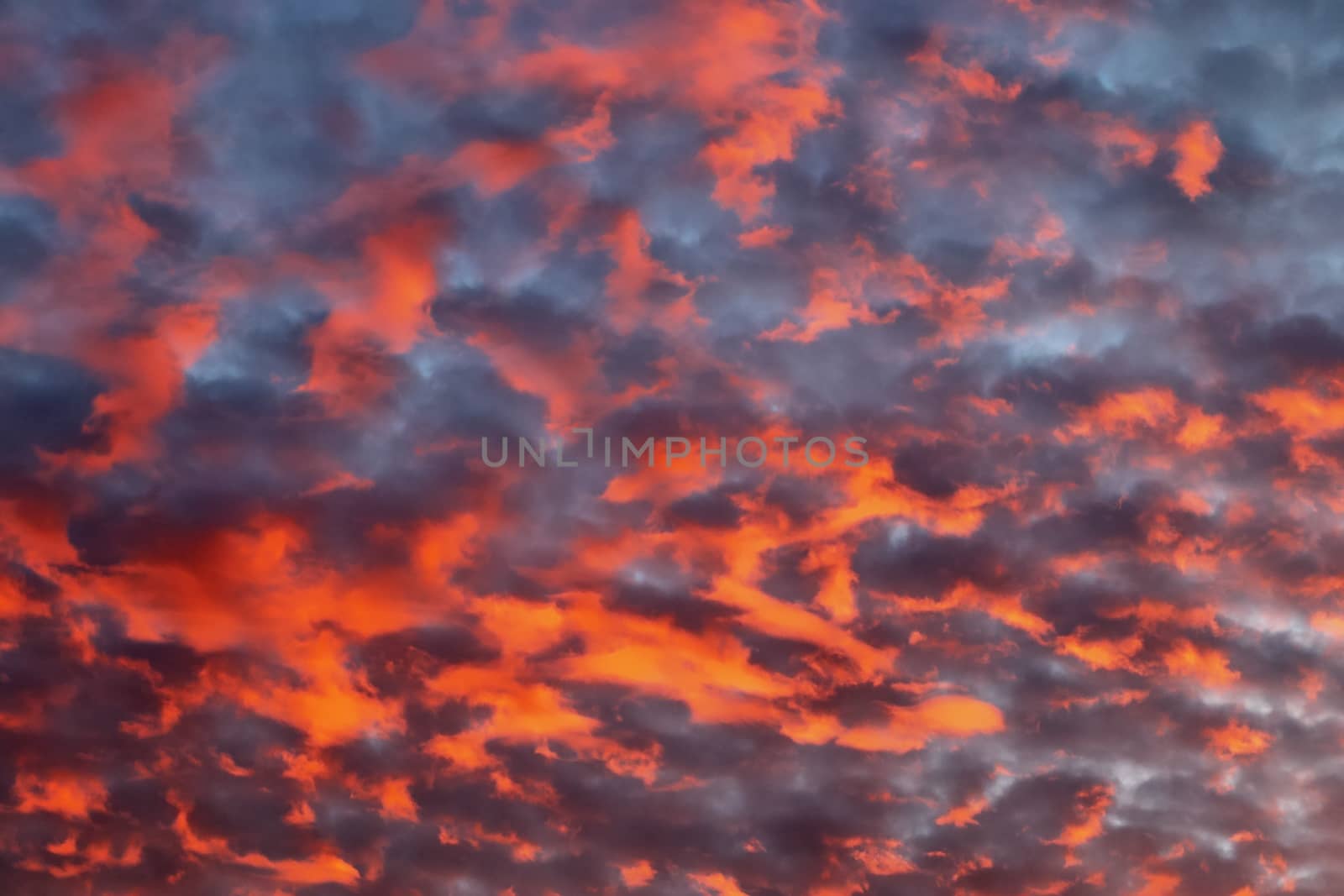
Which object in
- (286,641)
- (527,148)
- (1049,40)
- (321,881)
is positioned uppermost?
(1049,40)

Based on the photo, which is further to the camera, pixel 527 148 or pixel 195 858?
pixel 195 858

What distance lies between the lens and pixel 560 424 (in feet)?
41.9

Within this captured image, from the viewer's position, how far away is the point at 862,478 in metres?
12.9

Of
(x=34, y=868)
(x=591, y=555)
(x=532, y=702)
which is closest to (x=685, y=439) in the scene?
(x=591, y=555)

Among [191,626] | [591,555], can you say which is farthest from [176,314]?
[591,555]

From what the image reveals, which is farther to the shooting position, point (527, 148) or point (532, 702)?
point (532, 702)

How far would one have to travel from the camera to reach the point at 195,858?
1309cm

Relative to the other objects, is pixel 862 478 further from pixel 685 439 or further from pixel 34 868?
pixel 34 868

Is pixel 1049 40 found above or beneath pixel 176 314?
above

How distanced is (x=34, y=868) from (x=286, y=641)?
4719 mm

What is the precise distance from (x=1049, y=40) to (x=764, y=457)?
661cm

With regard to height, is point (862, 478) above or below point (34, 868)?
above

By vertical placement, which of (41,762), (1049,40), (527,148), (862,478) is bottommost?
(41,762)

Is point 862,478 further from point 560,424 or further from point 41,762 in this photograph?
point 41,762
